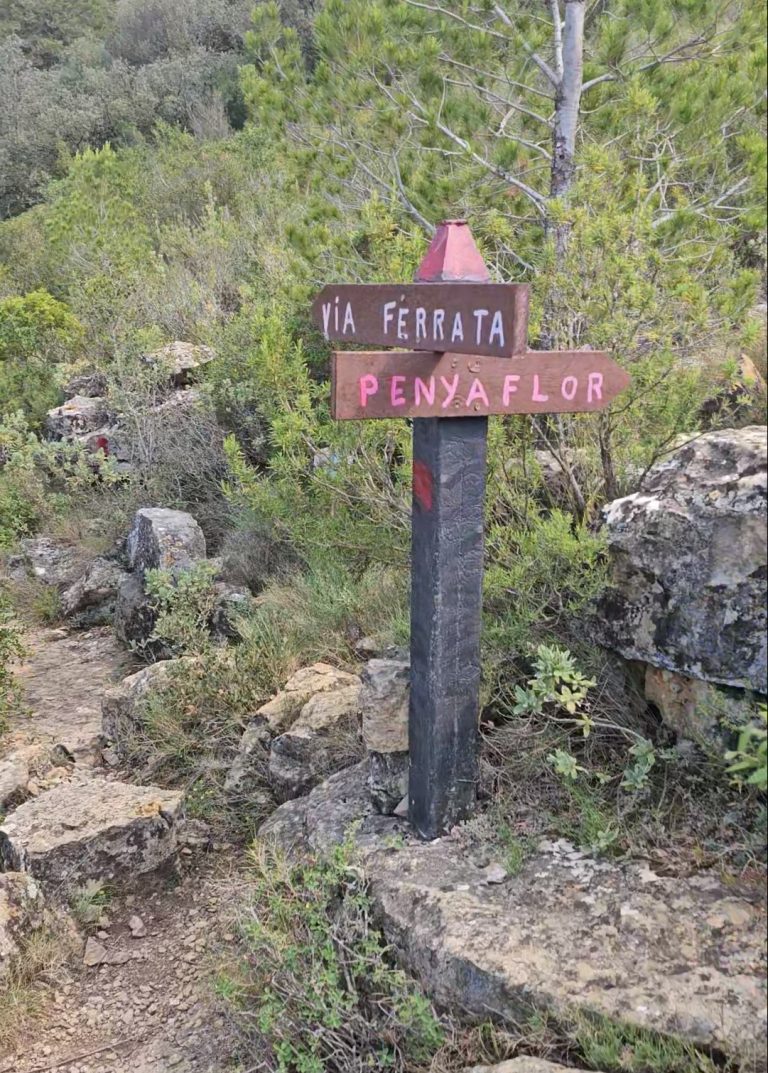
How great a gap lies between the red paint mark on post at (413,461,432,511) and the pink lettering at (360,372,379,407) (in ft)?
1.02

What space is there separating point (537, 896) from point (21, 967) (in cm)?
199

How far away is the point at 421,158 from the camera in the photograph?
5613 millimetres

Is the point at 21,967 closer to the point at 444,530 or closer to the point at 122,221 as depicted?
the point at 444,530

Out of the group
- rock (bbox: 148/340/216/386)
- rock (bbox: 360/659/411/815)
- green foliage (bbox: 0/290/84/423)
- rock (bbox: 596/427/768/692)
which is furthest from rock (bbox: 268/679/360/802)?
green foliage (bbox: 0/290/84/423)

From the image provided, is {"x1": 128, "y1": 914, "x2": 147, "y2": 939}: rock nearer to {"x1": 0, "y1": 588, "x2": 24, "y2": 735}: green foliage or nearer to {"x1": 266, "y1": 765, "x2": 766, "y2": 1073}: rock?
{"x1": 266, "y1": 765, "x2": 766, "y2": 1073}: rock

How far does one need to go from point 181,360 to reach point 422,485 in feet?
21.9

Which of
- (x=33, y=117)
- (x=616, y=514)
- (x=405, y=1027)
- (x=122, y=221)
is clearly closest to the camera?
(x=405, y=1027)

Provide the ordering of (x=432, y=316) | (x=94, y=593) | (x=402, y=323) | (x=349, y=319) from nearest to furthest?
1. (x=432, y=316)
2. (x=402, y=323)
3. (x=349, y=319)
4. (x=94, y=593)

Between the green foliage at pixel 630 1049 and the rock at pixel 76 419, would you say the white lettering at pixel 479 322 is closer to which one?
the green foliage at pixel 630 1049

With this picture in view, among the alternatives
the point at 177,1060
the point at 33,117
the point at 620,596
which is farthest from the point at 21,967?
the point at 33,117

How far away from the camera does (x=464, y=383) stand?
106 inches

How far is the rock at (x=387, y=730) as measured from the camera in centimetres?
325

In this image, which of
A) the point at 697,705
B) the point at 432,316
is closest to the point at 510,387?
the point at 432,316

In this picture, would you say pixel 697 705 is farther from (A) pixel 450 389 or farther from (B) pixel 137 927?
(B) pixel 137 927
